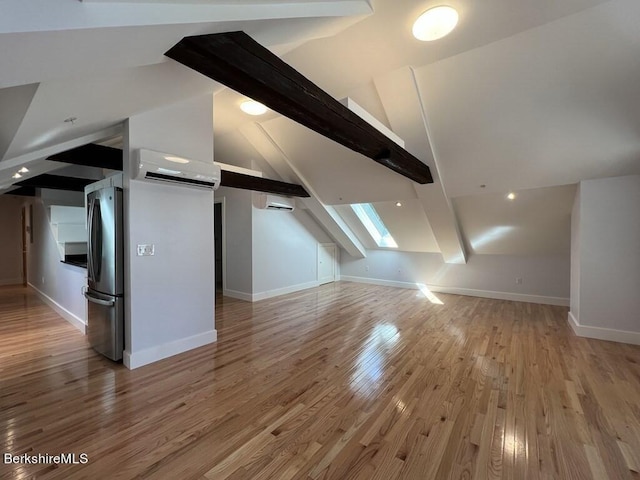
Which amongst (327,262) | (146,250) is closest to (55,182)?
(146,250)

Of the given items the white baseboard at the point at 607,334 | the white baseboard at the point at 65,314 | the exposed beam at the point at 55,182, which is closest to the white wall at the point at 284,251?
the white baseboard at the point at 65,314

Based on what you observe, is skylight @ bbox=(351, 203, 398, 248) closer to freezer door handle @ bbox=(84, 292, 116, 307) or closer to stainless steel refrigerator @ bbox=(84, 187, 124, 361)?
stainless steel refrigerator @ bbox=(84, 187, 124, 361)

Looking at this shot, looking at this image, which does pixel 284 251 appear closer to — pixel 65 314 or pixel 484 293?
pixel 65 314

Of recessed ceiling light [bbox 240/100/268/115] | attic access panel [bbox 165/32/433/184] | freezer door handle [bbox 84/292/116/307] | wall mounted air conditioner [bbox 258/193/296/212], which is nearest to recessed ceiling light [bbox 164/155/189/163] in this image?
recessed ceiling light [bbox 240/100/268/115]

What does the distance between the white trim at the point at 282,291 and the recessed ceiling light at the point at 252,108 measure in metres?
3.36

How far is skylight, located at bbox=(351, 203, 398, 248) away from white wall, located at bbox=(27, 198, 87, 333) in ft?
16.6

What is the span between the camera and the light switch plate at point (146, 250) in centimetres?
273

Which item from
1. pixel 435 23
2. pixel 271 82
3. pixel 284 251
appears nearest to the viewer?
pixel 271 82

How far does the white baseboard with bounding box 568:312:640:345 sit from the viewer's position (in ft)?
11.1

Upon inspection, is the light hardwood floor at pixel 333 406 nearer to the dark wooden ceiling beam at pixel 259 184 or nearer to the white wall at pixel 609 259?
the white wall at pixel 609 259

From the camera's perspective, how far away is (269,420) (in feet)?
6.45

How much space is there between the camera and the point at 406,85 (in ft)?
9.60

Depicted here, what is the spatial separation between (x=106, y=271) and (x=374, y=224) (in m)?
5.46

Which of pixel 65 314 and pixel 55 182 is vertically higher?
pixel 55 182
